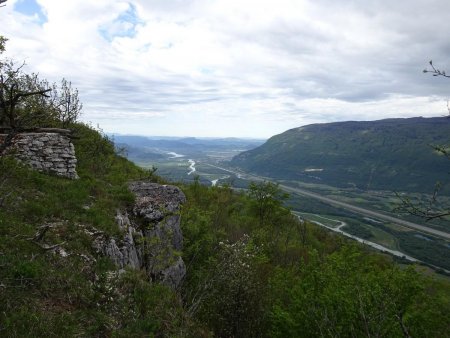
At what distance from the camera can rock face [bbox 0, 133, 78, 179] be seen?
20.0 metres

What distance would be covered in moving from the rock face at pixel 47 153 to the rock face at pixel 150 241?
15.3ft

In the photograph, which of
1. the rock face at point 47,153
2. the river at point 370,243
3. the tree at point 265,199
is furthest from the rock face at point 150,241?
the river at point 370,243

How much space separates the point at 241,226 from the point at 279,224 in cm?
1055

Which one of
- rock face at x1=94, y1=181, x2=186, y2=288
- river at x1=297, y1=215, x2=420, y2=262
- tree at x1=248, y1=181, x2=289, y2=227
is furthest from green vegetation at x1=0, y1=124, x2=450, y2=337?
river at x1=297, y1=215, x2=420, y2=262

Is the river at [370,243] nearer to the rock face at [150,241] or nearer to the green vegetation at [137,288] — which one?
the green vegetation at [137,288]

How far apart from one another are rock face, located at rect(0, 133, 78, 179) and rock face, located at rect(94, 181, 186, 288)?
4667 millimetres

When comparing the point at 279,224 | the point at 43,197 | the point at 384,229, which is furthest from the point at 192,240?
the point at 384,229

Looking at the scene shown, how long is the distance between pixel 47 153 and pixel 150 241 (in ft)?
28.0

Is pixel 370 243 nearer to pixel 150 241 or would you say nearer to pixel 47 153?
pixel 150 241

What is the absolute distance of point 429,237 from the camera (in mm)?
172750

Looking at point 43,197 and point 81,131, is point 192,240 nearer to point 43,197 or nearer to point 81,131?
point 43,197

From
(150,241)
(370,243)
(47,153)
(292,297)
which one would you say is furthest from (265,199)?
(370,243)

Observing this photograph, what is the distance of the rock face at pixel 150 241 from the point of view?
16.2m

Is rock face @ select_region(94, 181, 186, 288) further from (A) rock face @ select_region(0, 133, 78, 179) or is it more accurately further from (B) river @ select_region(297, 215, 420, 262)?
(B) river @ select_region(297, 215, 420, 262)
